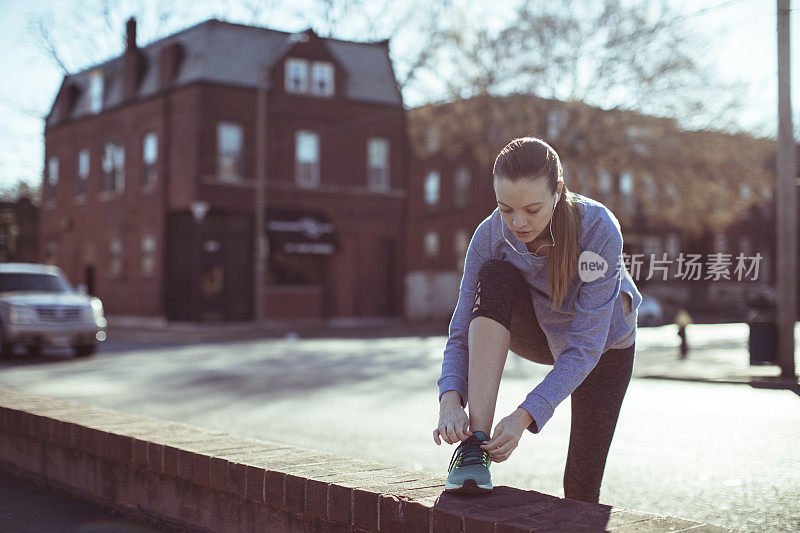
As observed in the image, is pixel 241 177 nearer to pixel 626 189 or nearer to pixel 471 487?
pixel 626 189

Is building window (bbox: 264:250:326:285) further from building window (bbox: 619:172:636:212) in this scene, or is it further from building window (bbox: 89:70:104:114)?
building window (bbox: 619:172:636:212)

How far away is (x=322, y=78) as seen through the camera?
3328 cm

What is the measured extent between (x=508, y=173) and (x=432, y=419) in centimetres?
544

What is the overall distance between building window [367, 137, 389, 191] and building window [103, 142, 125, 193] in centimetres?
991

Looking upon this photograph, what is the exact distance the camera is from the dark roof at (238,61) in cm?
3169

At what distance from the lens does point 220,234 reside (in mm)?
31547

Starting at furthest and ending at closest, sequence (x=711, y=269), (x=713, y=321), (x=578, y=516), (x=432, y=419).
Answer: (x=713, y=321), (x=432, y=419), (x=711, y=269), (x=578, y=516)

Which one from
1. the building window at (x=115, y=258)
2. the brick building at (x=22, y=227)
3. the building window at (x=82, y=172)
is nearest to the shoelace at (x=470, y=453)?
the building window at (x=115, y=258)

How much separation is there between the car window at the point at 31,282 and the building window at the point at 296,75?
1687cm

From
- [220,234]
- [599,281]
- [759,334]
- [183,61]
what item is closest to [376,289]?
[220,234]

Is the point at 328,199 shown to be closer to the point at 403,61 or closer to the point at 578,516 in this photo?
the point at 403,61

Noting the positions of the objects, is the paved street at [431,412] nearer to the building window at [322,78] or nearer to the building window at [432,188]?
the building window at [322,78]

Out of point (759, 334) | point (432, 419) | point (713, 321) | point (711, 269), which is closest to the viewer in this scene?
point (711, 269)

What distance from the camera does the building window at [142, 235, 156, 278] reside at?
32.5m
